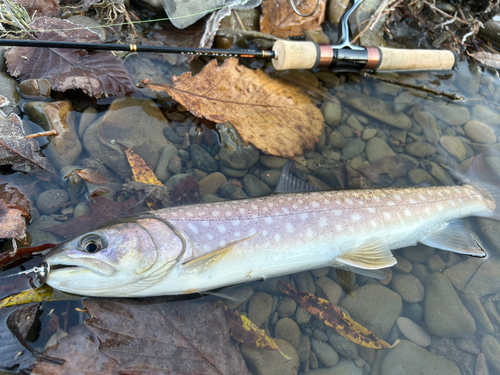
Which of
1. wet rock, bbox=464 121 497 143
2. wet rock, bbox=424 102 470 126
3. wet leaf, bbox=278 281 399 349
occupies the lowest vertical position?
wet leaf, bbox=278 281 399 349

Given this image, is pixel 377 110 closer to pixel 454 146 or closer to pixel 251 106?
pixel 454 146

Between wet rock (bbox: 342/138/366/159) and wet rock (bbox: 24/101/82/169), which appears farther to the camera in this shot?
wet rock (bbox: 342/138/366/159)

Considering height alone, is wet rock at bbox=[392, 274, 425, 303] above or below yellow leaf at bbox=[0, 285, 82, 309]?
below

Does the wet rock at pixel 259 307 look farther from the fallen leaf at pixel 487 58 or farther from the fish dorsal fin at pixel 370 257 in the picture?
the fallen leaf at pixel 487 58

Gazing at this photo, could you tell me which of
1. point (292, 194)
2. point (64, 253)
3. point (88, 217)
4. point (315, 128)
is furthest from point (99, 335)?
point (315, 128)

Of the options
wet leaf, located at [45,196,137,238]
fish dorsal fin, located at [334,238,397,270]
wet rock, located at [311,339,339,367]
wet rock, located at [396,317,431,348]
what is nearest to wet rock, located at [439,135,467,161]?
fish dorsal fin, located at [334,238,397,270]

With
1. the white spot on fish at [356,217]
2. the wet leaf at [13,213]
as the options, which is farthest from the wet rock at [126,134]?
the white spot on fish at [356,217]

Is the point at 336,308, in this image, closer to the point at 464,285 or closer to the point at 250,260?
the point at 250,260

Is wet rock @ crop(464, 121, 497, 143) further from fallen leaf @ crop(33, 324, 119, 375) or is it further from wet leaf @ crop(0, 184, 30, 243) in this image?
wet leaf @ crop(0, 184, 30, 243)
